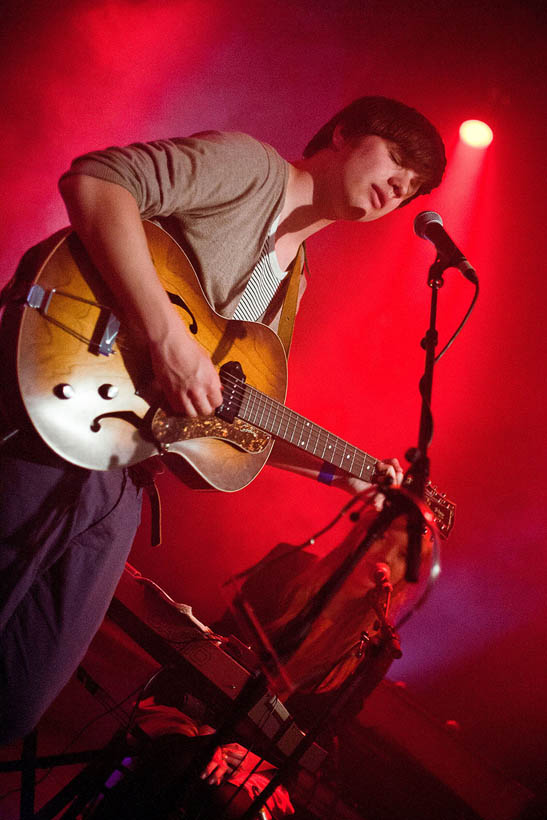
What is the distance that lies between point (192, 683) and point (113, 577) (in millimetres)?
711

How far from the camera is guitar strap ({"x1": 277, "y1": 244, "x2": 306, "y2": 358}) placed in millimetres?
2412

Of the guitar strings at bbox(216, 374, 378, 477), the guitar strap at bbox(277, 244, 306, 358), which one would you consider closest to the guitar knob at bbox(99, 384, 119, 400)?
the guitar strings at bbox(216, 374, 378, 477)

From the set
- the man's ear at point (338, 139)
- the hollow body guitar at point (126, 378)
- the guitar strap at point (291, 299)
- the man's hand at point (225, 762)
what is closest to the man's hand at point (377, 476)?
the hollow body guitar at point (126, 378)

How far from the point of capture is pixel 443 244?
1874 mm

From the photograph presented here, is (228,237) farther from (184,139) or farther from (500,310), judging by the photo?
(500,310)

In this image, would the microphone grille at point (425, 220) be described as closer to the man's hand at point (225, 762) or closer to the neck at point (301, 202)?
the neck at point (301, 202)

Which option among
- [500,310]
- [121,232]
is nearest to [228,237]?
[121,232]

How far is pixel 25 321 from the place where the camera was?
1243 millimetres

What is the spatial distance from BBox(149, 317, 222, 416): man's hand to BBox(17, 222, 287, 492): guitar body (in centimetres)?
7

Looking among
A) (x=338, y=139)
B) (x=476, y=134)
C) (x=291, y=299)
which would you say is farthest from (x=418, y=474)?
(x=476, y=134)

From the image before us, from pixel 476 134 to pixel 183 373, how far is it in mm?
3597

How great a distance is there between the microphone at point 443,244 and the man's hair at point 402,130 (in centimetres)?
38

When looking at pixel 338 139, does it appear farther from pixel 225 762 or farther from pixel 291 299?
pixel 225 762

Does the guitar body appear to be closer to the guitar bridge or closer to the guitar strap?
the guitar bridge
